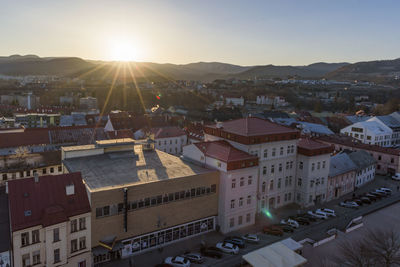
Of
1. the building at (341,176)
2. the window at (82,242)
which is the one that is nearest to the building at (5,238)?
the window at (82,242)

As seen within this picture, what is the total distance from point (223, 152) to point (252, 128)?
563 centimetres

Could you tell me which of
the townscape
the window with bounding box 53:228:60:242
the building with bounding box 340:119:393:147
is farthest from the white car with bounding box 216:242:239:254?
the building with bounding box 340:119:393:147

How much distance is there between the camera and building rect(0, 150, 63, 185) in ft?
127

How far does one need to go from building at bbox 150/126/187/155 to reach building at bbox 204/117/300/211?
21.8 meters

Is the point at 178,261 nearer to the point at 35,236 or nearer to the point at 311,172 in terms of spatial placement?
the point at 35,236

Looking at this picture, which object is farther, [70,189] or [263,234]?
[263,234]

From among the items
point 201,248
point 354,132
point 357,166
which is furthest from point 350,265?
point 354,132

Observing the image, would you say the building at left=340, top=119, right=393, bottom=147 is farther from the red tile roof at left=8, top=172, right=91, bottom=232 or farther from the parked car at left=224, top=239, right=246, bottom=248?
the red tile roof at left=8, top=172, right=91, bottom=232

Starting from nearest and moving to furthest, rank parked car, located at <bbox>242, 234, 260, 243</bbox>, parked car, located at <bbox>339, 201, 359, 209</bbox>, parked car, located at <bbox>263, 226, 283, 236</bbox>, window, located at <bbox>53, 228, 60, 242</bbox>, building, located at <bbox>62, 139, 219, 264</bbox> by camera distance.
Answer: window, located at <bbox>53, 228, 60, 242</bbox>
building, located at <bbox>62, 139, 219, 264</bbox>
parked car, located at <bbox>242, 234, 260, 243</bbox>
parked car, located at <bbox>263, 226, 283, 236</bbox>
parked car, located at <bbox>339, 201, 359, 209</bbox>

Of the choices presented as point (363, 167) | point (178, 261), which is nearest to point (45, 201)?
point (178, 261)

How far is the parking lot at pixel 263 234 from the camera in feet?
83.5

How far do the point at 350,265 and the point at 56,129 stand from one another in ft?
170

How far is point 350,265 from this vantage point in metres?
23.6

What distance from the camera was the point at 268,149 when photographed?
34750mm
